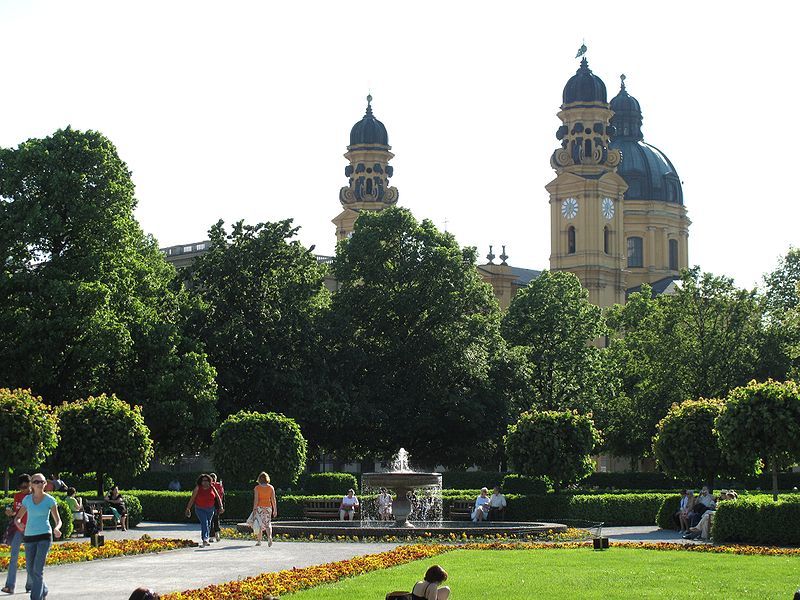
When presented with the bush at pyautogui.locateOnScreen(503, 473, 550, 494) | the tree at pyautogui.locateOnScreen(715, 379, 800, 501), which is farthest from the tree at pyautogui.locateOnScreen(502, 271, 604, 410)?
the tree at pyautogui.locateOnScreen(715, 379, 800, 501)

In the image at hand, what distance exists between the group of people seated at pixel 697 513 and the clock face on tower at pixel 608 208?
70412mm

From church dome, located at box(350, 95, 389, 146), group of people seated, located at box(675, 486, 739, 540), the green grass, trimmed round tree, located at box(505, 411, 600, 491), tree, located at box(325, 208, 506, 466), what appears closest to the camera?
the green grass

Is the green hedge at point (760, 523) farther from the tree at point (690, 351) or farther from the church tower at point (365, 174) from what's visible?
the church tower at point (365, 174)

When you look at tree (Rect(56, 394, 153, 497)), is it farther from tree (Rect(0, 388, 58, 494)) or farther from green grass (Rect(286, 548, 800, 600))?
green grass (Rect(286, 548, 800, 600))

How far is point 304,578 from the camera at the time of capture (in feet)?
Result: 59.5

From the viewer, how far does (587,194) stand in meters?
101

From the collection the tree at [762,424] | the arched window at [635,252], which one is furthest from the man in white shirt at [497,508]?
the arched window at [635,252]

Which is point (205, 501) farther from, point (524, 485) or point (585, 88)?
point (585, 88)

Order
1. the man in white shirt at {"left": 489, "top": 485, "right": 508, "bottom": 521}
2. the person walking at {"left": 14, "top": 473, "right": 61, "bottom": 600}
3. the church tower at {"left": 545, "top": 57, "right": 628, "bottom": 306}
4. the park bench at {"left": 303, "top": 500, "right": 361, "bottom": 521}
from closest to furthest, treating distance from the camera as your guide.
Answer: the person walking at {"left": 14, "top": 473, "right": 61, "bottom": 600} → the man in white shirt at {"left": 489, "top": 485, "right": 508, "bottom": 521} → the park bench at {"left": 303, "top": 500, "right": 361, "bottom": 521} → the church tower at {"left": 545, "top": 57, "right": 628, "bottom": 306}

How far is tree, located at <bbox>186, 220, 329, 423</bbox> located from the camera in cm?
5219

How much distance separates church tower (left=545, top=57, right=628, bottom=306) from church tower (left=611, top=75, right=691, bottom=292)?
12.1m

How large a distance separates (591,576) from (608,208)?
8592 cm

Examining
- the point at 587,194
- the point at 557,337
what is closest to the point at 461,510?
the point at 557,337

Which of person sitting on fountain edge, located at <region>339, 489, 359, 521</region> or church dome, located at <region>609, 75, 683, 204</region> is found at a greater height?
church dome, located at <region>609, 75, 683, 204</region>
